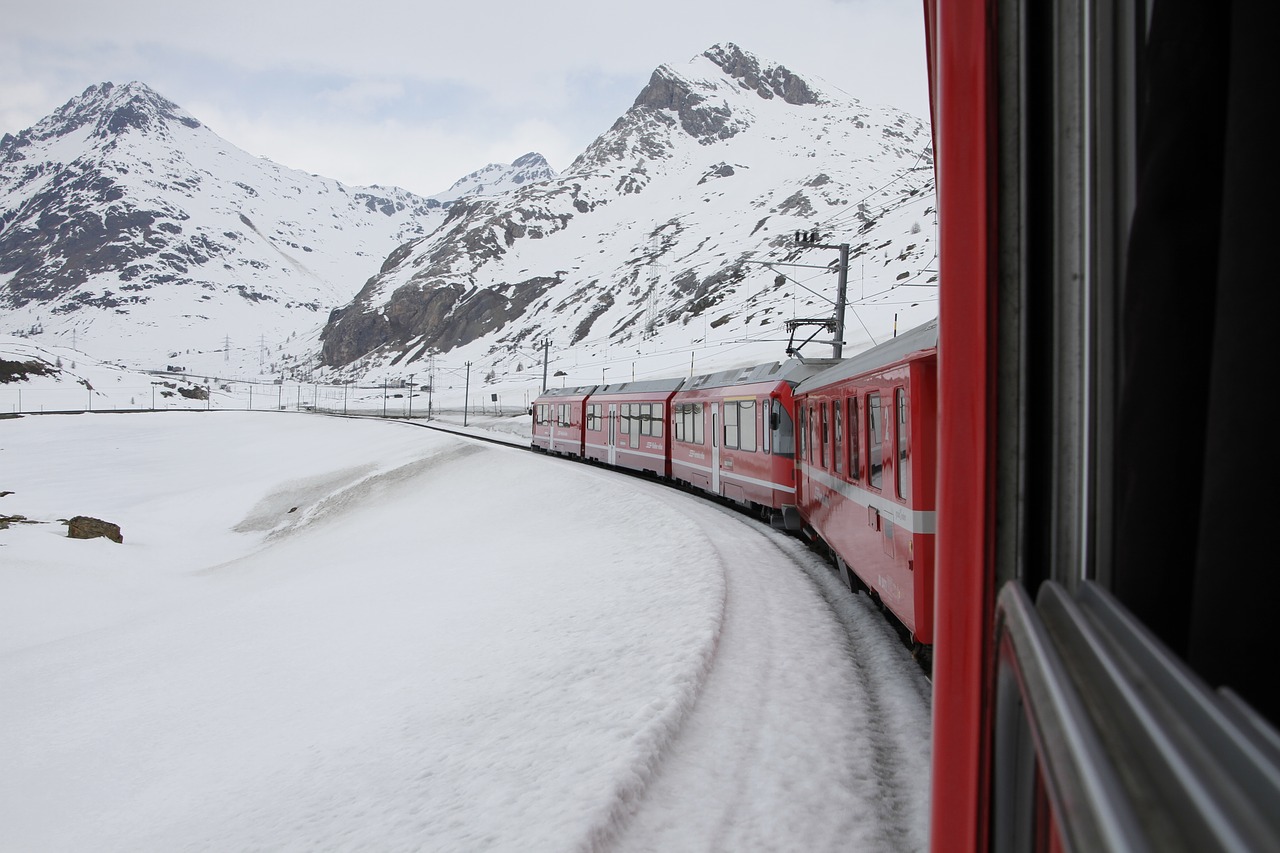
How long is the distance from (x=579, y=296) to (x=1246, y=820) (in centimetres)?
19683

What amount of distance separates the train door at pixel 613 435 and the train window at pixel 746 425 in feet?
38.4

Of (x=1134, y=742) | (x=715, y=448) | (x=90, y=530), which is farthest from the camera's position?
(x=90, y=530)

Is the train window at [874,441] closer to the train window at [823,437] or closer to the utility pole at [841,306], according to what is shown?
the train window at [823,437]

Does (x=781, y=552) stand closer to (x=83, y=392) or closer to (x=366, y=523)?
(x=366, y=523)

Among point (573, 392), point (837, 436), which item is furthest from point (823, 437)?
point (573, 392)

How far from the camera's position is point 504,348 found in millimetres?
183875

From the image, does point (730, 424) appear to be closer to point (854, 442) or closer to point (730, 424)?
point (730, 424)

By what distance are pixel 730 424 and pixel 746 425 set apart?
4.10 ft

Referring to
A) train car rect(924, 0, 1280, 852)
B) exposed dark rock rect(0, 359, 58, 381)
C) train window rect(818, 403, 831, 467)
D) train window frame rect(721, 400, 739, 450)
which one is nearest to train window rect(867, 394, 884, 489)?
train window rect(818, 403, 831, 467)

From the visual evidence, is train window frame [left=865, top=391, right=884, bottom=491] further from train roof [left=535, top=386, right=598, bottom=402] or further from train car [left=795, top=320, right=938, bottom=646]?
train roof [left=535, top=386, right=598, bottom=402]

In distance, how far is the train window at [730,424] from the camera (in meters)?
17.7

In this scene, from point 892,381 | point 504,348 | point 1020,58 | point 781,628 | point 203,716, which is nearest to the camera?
point 1020,58

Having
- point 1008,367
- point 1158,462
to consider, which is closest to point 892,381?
point 1008,367

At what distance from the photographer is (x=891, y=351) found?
25.5 feet
